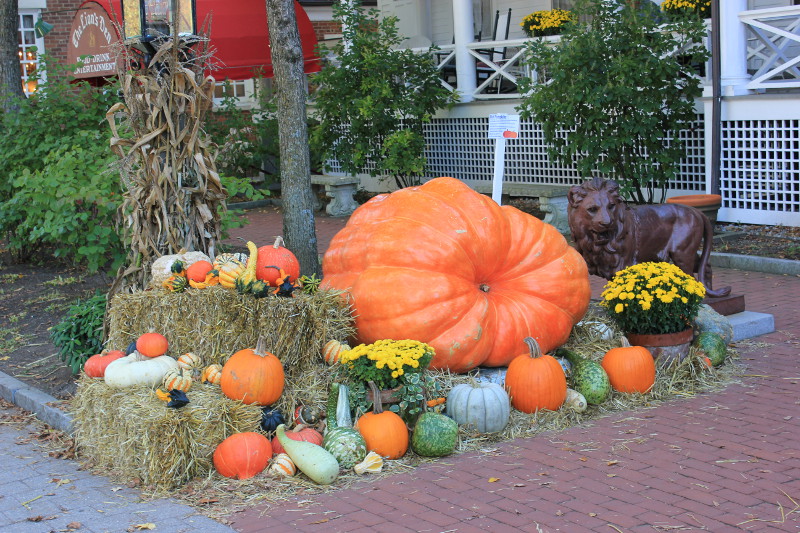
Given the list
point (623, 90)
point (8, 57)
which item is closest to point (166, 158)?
point (623, 90)

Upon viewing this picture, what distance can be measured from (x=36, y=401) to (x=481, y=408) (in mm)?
3193

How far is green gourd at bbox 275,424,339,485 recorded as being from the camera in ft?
15.1

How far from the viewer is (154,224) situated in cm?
659

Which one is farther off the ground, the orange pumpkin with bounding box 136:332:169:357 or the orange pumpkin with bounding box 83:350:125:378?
the orange pumpkin with bounding box 136:332:169:357

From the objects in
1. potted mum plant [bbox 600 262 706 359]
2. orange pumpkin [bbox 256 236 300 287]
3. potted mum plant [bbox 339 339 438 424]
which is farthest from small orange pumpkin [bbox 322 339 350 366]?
potted mum plant [bbox 600 262 706 359]

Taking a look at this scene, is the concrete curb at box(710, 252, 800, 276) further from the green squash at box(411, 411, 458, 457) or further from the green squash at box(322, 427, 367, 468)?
the green squash at box(322, 427, 367, 468)

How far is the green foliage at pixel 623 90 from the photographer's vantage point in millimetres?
10453

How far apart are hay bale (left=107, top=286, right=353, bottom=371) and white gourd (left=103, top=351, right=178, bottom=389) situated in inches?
11.8

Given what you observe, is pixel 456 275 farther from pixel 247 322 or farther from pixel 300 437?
pixel 300 437

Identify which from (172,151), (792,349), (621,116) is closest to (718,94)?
(621,116)

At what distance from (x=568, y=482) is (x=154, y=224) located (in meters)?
3.63

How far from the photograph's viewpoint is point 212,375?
5293mm

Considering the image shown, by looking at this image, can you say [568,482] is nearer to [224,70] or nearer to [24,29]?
[224,70]

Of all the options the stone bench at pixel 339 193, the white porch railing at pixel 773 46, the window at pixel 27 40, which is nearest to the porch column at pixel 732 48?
the white porch railing at pixel 773 46
